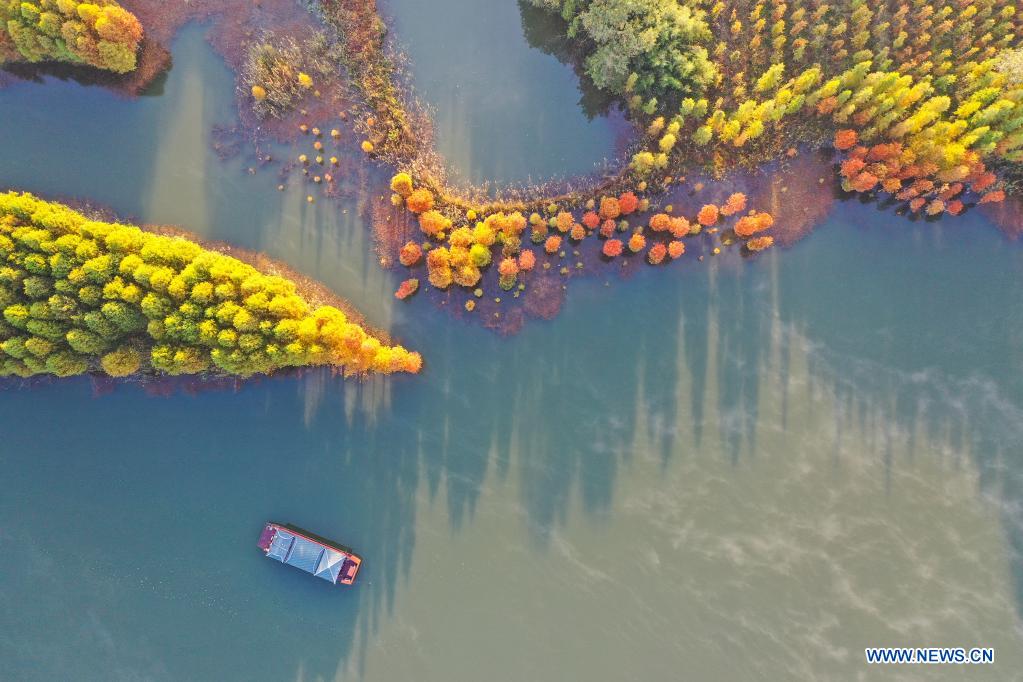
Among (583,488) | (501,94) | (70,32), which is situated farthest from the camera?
(501,94)

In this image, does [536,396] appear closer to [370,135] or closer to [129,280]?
[370,135]

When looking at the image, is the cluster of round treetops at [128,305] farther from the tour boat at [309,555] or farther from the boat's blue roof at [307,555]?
the boat's blue roof at [307,555]

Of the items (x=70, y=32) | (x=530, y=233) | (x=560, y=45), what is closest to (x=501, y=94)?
(x=560, y=45)

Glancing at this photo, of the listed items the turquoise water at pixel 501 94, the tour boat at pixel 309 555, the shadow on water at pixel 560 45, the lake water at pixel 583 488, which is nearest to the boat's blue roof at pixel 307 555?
the tour boat at pixel 309 555

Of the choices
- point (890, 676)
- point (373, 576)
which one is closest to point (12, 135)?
point (373, 576)

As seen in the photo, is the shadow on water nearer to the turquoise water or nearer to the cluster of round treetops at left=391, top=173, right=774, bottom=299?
the turquoise water

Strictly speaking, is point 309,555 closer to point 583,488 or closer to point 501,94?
point 583,488
